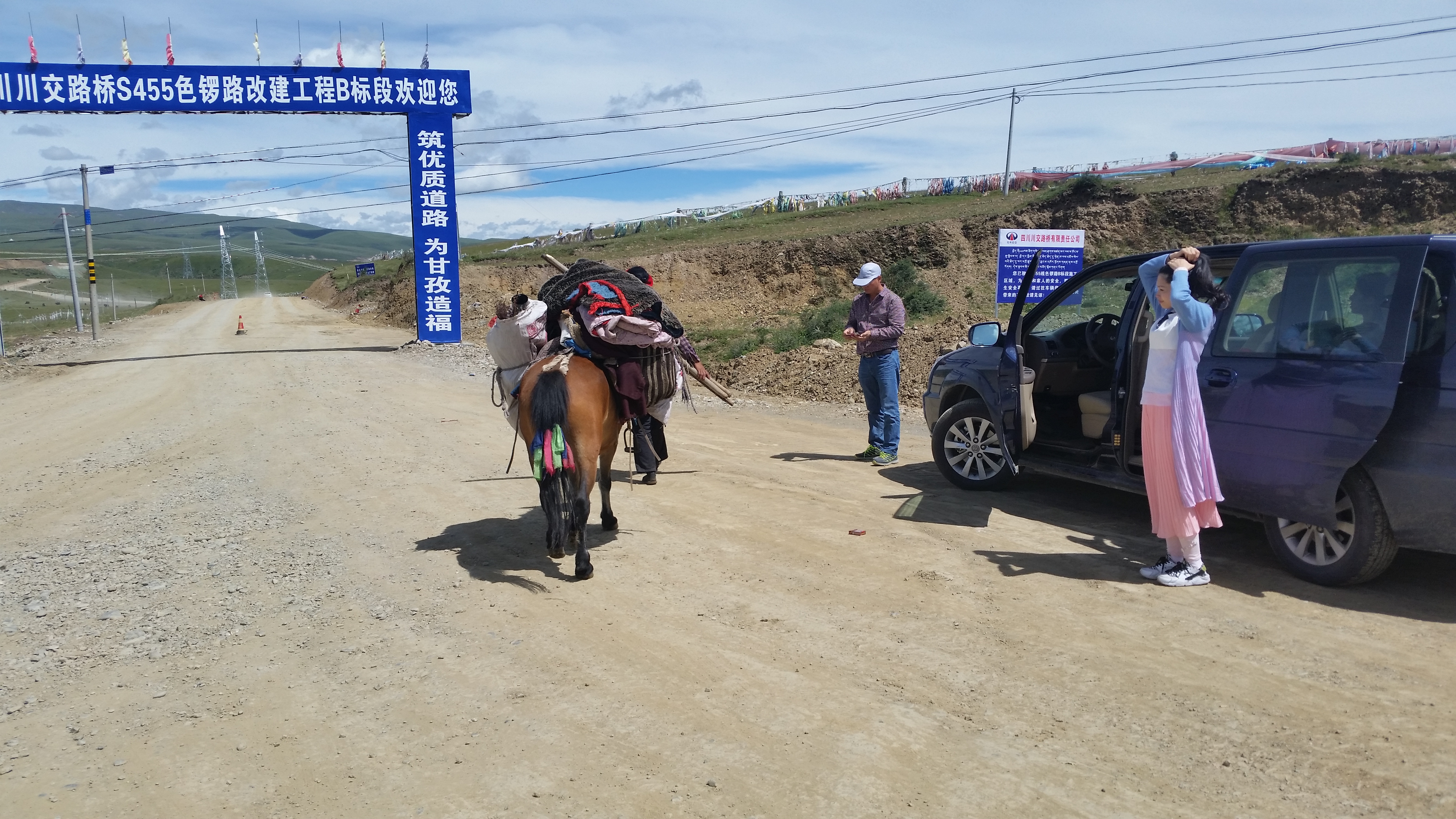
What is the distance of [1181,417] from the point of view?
5.49 m

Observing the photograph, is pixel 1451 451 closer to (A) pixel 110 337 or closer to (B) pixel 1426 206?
(B) pixel 1426 206

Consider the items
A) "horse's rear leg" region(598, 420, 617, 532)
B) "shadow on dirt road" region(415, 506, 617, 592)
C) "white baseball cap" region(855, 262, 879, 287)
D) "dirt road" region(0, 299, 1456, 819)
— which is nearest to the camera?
"dirt road" region(0, 299, 1456, 819)

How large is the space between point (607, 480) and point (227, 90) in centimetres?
2206

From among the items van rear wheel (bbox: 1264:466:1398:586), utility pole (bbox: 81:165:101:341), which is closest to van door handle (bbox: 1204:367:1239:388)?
van rear wheel (bbox: 1264:466:1398:586)

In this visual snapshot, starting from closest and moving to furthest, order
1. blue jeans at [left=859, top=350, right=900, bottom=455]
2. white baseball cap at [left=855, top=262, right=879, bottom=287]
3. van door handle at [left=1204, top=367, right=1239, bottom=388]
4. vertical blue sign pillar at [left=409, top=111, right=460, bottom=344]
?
van door handle at [left=1204, top=367, right=1239, bottom=388] → white baseball cap at [left=855, top=262, right=879, bottom=287] → blue jeans at [left=859, top=350, right=900, bottom=455] → vertical blue sign pillar at [left=409, top=111, right=460, bottom=344]

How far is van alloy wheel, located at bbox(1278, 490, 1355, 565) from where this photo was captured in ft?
17.5

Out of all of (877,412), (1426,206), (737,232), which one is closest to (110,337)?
(737,232)

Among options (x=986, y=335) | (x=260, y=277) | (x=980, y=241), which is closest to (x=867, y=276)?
(x=986, y=335)

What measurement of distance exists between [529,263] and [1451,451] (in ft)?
127

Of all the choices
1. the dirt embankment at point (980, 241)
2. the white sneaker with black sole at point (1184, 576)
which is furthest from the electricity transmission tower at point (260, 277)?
the white sneaker with black sole at point (1184, 576)

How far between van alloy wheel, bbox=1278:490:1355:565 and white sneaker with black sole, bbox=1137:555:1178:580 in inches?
26.6

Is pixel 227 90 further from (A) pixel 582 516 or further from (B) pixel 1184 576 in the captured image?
(B) pixel 1184 576

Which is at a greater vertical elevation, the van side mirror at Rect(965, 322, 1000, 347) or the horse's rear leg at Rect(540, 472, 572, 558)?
the van side mirror at Rect(965, 322, 1000, 347)

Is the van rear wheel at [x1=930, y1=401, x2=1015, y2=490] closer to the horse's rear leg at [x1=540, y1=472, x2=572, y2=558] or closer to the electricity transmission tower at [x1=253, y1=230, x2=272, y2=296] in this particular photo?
the horse's rear leg at [x1=540, y1=472, x2=572, y2=558]
